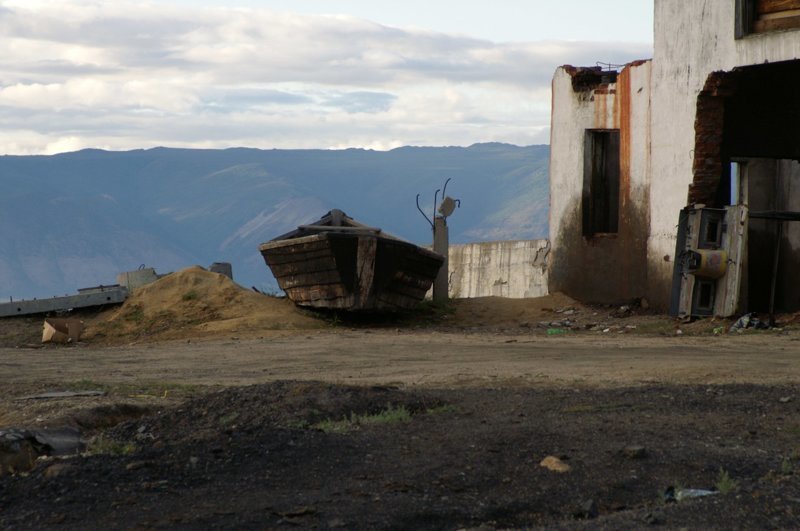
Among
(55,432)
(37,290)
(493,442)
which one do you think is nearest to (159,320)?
(55,432)

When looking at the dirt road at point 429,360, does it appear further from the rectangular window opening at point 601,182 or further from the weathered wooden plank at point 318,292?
the rectangular window opening at point 601,182

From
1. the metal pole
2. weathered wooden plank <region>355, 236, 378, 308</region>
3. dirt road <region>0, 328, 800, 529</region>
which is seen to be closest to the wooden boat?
weathered wooden plank <region>355, 236, 378, 308</region>

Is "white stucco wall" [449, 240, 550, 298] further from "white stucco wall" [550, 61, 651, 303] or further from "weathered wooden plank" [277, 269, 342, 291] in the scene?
"weathered wooden plank" [277, 269, 342, 291]

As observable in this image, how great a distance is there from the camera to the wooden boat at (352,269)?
66.5 ft

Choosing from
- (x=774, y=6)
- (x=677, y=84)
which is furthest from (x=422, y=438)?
(x=677, y=84)

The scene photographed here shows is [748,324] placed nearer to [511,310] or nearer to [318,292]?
[511,310]

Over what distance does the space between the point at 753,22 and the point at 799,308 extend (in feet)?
15.3

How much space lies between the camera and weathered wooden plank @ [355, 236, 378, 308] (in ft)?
66.5

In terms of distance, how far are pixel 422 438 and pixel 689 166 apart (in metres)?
12.1

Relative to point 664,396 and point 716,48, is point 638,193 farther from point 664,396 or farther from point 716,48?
point 664,396

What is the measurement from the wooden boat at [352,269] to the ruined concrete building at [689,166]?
2.95 m

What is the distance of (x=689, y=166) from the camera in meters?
19.3

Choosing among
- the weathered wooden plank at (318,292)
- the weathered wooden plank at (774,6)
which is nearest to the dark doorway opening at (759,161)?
the weathered wooden plank at (774,6)

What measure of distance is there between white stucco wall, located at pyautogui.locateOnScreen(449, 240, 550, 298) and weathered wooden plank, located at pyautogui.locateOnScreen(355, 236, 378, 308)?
7.46 meters
